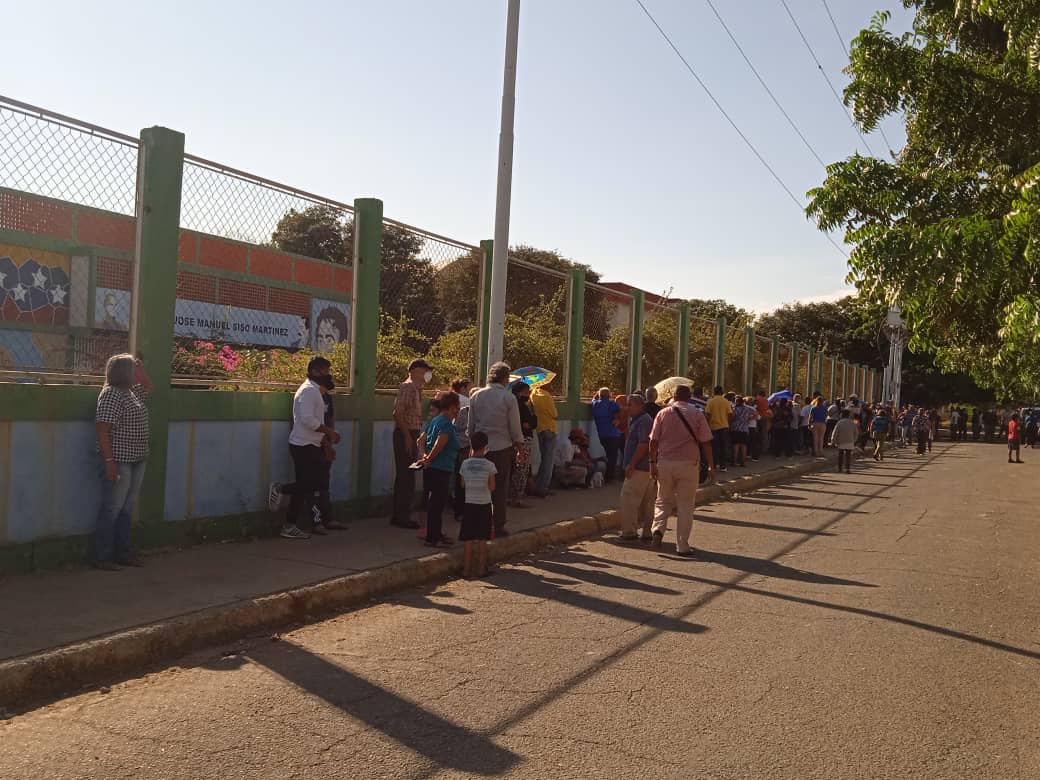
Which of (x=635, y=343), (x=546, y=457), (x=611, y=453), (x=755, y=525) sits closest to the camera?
(x=755, y=525)

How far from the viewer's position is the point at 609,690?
5.17m

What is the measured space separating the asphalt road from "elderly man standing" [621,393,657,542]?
187 centimetres

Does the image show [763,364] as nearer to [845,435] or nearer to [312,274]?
[845,435]

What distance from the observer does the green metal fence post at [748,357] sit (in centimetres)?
2733

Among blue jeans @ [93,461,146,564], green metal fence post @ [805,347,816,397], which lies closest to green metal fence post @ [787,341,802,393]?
green metal fence post @ [805,347,816,397]

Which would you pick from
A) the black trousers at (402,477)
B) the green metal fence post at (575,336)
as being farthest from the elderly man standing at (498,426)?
the green metal fence post at (575,336)

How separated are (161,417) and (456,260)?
5224 millimetres

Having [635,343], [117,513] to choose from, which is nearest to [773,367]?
[635,343]

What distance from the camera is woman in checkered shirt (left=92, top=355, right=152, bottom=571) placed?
7.32m

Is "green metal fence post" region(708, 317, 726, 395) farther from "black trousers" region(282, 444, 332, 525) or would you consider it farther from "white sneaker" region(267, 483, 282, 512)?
"white sneaker" region(267, 483, 282, 512)

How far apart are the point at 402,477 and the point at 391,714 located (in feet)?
19.0

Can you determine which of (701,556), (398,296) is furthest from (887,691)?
(398,296)

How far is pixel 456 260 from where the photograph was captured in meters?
12.6

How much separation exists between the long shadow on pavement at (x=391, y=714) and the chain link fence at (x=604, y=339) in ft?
36.8
